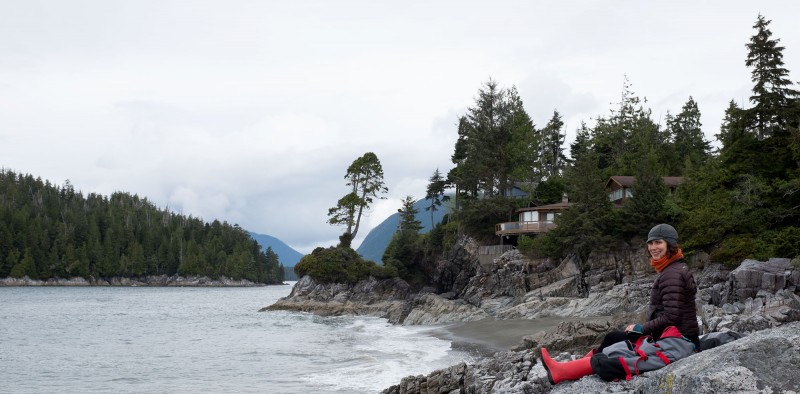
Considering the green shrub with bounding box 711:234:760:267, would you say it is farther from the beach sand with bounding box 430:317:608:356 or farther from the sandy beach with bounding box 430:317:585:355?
the sandy beach with bounding box 430:317:585:355

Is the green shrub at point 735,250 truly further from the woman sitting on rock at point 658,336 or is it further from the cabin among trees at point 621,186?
the woman sitting on rock at point 658,336

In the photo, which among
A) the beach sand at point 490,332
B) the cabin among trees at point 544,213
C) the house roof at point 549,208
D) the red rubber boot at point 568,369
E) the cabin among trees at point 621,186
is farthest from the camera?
the cabin among trees at point 621,186

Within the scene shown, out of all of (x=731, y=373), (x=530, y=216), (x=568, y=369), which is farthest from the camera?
(x=530, y=216)

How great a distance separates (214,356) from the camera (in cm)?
2808

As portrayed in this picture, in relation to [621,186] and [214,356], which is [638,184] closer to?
[621,186]

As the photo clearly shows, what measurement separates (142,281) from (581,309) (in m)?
147

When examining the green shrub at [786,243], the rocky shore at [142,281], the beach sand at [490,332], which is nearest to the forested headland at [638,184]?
the green shrub at [786,243]

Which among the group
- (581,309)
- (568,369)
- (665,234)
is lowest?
(581,309)

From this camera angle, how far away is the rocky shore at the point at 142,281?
135500mm

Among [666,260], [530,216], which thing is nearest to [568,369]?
[666,260]

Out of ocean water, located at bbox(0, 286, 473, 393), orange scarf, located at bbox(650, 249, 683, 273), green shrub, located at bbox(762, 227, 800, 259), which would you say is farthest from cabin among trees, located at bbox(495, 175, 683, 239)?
orange scarf, located at bbox(650, 249, 683, 273)

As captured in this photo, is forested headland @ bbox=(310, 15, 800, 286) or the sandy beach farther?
forested headland @ bbox=(310, 15, 800, 286)

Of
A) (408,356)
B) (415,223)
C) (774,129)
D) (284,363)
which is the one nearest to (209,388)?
(284,363)

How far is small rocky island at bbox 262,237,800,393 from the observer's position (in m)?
4.99
